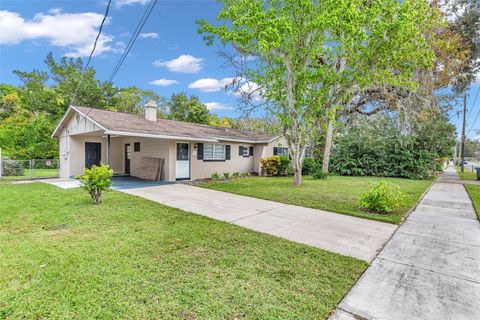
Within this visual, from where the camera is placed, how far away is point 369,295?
2834 millimetres

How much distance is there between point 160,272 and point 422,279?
343 centimetres

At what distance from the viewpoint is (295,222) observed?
223 inches

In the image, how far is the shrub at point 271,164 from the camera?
55.0ft

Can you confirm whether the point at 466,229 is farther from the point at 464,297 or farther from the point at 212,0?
the point at 212,0

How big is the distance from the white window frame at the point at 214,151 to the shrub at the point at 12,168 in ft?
37.9

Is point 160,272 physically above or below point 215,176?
below

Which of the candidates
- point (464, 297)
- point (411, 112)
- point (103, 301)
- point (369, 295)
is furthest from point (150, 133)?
point (411, 112)

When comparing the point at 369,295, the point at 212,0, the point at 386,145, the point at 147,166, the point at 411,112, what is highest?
the point at 212,0

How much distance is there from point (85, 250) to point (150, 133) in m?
7.32

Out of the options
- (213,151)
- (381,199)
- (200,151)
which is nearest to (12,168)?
(200,151)

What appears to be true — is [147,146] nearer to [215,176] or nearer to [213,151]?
[213,151]

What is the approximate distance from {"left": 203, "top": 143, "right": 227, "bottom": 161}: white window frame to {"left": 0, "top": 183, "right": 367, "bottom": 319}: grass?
8790 mm

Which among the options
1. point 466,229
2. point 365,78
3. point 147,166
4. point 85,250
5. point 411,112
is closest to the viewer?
point 85,250

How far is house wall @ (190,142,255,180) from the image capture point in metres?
13.3
